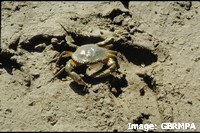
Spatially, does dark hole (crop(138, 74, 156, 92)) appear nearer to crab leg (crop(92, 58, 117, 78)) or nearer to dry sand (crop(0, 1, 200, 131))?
dry sand (crop(0, 1, 200, 131))

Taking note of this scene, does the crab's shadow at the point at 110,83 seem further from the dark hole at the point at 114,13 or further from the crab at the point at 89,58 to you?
the dark hole at the point at 114,13

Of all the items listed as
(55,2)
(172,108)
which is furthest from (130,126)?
(55,2)

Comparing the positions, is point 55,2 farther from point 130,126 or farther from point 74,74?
point 130,126

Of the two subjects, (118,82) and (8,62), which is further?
(8,62)

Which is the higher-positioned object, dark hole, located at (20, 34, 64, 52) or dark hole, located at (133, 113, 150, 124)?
dark hole, located at (20, 34, 64, 52)

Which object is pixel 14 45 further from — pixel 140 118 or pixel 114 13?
pixel 140 118

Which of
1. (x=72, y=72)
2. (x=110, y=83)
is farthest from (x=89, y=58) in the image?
(x=110, y=83)

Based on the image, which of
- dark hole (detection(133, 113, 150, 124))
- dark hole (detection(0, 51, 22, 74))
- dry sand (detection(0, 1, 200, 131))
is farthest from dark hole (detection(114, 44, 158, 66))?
dark hole (detection(0, 51, 22, 74))

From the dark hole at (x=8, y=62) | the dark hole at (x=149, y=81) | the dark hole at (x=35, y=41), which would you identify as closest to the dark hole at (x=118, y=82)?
the dark hole at (x=149, y=81)
